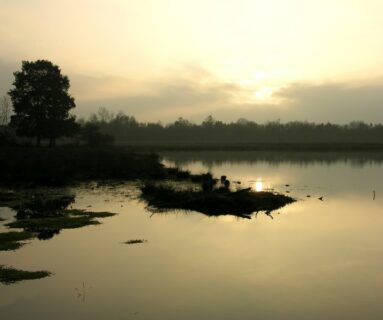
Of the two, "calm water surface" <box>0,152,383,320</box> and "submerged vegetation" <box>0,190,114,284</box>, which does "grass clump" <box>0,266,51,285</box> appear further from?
"calm water surface" <box>0,152,383,320</box>

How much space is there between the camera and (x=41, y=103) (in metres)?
62.3

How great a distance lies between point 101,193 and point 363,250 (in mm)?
20278

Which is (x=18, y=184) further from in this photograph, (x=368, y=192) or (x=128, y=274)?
(x=368, y=192)

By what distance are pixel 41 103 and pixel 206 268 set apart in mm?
52969

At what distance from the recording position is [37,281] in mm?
13602

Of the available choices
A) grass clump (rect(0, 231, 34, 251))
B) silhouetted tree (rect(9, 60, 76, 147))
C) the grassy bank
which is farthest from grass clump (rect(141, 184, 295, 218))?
silhouetted tree (rect(9, 60, 76, 147))

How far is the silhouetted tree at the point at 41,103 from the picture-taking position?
2435 inches

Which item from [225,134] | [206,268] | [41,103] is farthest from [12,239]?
[225,134]

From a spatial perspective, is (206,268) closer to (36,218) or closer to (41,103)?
(36,218)

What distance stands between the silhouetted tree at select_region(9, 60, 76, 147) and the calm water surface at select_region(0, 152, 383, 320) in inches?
1521

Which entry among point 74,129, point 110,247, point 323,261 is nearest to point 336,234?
point 323,261

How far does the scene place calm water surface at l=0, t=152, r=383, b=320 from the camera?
11.7 meters

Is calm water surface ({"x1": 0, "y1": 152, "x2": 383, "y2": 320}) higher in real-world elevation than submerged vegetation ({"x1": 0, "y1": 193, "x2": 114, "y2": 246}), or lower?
lower

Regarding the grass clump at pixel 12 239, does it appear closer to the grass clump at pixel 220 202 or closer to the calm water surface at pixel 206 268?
the calm water surface at pixel 206 268
